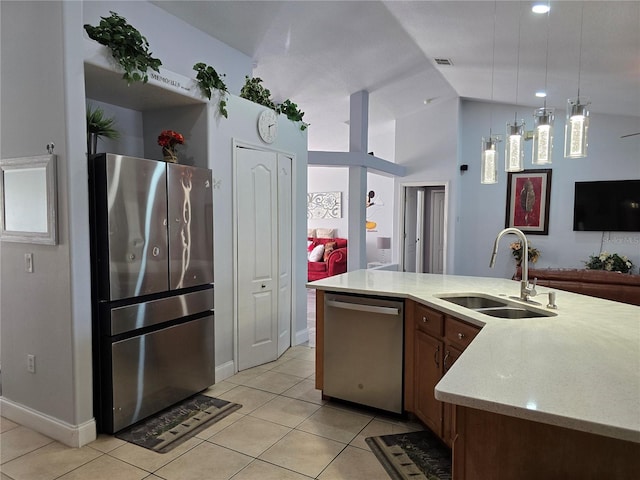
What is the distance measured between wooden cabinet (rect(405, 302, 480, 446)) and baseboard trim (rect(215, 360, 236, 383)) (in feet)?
5.29

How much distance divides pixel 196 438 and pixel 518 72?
17.3 ft

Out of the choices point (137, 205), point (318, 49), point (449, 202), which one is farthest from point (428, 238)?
point (137, 205)

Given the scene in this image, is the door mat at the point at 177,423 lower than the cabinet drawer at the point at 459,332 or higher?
lower

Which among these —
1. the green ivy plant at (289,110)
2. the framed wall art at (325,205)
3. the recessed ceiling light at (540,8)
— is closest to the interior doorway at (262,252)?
the green ivy plant at (289,110)

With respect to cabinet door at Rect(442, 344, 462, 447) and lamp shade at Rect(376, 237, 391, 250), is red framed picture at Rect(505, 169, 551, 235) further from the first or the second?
cabinet door at Rect(442, 344, 462, 447)

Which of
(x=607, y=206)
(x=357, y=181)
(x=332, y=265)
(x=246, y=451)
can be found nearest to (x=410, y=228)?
(x=332, y=265)

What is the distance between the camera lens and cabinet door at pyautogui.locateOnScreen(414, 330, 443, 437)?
7.89 ft

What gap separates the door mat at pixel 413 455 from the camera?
218cm

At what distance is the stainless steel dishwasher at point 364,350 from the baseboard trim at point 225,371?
97 centimetres

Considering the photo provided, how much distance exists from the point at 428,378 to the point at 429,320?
36 cm

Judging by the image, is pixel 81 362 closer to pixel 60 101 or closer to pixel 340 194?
pixel 60 101

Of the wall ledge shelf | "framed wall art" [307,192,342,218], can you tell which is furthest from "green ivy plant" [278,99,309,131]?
"framed wall art" [307,192,342,218]

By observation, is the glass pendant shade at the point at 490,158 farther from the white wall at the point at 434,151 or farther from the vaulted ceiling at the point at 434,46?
the white wall at the point at 434,151

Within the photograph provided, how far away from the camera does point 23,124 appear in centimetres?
260
